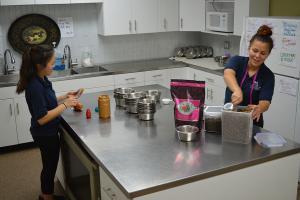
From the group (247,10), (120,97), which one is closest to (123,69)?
(247,10)

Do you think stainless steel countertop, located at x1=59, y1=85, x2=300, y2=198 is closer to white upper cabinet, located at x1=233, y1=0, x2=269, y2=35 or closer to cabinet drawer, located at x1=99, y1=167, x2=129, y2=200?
cabinet drawer, located at x1=99, y1=167, x2=129, y2=200

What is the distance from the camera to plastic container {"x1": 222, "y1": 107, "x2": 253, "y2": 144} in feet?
6.63

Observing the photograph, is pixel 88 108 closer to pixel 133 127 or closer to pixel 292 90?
pixel 133 127

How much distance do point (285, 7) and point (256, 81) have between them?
2007 mm

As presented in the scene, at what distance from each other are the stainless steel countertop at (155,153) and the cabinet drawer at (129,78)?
1992mm

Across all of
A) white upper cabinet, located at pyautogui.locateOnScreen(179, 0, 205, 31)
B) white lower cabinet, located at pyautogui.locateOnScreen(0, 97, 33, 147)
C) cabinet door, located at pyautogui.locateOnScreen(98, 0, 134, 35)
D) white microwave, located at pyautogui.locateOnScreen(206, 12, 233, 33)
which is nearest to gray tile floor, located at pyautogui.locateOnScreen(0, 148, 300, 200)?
white lower cabinet, located at pyautogui.locateOnScreen(0, 97, 33, 147)

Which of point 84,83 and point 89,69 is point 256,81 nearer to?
point 84,83

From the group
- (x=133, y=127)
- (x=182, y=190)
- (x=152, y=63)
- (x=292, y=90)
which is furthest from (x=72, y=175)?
(x=152, y=63)

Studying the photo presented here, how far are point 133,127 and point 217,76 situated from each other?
7.35ft

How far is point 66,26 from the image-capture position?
183 inches

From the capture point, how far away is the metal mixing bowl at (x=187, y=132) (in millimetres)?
2107

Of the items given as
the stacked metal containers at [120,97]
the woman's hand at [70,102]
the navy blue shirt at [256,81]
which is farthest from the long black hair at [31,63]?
the navy blue shirt at [256,81]

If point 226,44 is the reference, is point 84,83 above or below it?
below

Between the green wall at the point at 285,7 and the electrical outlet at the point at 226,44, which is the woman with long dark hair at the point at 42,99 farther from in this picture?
the electrical outlet at the point at 226,44
